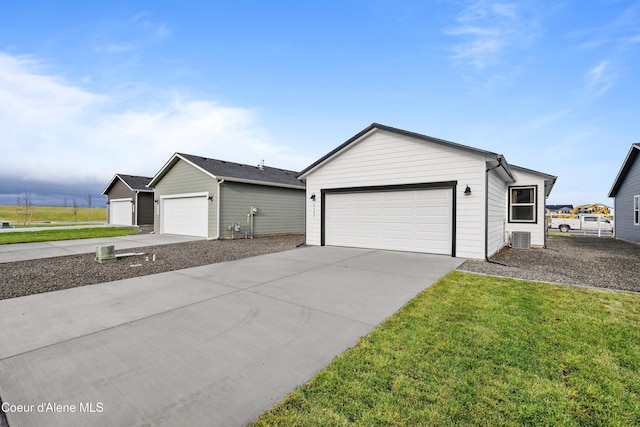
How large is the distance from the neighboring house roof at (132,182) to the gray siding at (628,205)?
3162 centimetres

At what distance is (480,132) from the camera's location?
13.2 metres

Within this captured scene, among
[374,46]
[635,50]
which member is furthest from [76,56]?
[635,50]

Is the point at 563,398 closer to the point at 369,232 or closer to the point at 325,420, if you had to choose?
the point at 325,420

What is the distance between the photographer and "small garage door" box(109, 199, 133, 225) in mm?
24422

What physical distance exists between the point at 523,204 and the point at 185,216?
17.3 meters

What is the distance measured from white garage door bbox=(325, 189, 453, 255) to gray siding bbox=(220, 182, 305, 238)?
5649mm

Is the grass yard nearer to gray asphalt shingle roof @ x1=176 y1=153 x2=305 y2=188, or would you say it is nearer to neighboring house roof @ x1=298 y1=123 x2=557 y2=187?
neighboring house roof @ x1=298 y1=123 x2=557 y2=187

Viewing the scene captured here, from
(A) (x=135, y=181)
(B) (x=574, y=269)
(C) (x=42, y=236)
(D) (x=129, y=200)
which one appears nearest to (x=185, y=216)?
(C) (x=42, y=236)

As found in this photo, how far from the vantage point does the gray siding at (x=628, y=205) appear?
41.1 feet

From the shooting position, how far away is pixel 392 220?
378 inches

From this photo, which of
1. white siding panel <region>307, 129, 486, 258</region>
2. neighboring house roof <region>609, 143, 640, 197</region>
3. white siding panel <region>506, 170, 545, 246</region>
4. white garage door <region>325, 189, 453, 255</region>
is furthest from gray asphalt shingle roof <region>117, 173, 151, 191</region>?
neighboring house roof <region>609, 143, 640, 197</region>

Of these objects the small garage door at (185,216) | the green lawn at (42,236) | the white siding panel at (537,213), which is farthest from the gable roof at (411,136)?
the green lawn at (42,236)

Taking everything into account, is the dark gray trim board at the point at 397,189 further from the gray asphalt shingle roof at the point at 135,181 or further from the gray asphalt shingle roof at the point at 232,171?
the gray asphalt shingle roof at the point at 135,181

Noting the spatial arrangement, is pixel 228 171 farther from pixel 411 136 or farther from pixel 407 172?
pixel 411 136
